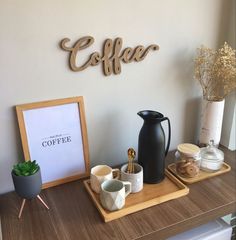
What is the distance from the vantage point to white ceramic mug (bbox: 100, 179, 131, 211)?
0.98m

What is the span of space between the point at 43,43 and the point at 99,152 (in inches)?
21.2

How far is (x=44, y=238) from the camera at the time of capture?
0.92 metres

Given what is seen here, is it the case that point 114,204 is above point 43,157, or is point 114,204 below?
below

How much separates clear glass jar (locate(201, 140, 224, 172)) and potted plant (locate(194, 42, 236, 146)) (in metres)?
0.10

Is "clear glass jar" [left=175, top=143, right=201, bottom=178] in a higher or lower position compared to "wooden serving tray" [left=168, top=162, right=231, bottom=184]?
higher

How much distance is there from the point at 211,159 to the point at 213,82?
1.24ft

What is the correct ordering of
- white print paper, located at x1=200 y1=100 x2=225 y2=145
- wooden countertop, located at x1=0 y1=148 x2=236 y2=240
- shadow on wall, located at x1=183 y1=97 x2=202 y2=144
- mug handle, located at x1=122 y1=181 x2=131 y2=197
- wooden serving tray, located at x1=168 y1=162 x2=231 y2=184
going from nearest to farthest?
wooden countertop, located at x1=0 y1=148 x2=236 y2=240 → mug handle, located at x1=122 y1=181 x2=131 y2=197 → wooden serving tray, located at x1=168 y1=162 x2=231 y2=184 → white print paper, located at x1=200 y1=100 x2=225 y2=145 → shadow on wall, located at x1=183 y1=97 x2=202 y2=144

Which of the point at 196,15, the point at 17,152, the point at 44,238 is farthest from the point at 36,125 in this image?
the point at 196,15

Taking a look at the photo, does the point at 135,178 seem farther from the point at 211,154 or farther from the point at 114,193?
the point at 211,154

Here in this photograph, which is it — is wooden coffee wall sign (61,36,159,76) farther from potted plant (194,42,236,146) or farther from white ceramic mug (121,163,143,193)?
white ceramic mug (121,163,143,193)

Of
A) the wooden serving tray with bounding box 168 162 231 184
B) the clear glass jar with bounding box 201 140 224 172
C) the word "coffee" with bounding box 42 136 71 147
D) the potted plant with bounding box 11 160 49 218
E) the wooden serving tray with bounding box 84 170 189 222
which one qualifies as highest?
the word "coffee" with bounding box 42 136 71 147

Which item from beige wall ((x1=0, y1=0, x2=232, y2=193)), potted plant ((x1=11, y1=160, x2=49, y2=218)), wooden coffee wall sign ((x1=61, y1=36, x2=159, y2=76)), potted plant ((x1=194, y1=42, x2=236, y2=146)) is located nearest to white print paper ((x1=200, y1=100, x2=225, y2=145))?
potted plant ((x1=194, y1=42, x2=236, y2=146))

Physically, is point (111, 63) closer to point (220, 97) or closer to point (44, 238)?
point (220, 97)

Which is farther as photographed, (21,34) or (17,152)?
(17,152)
